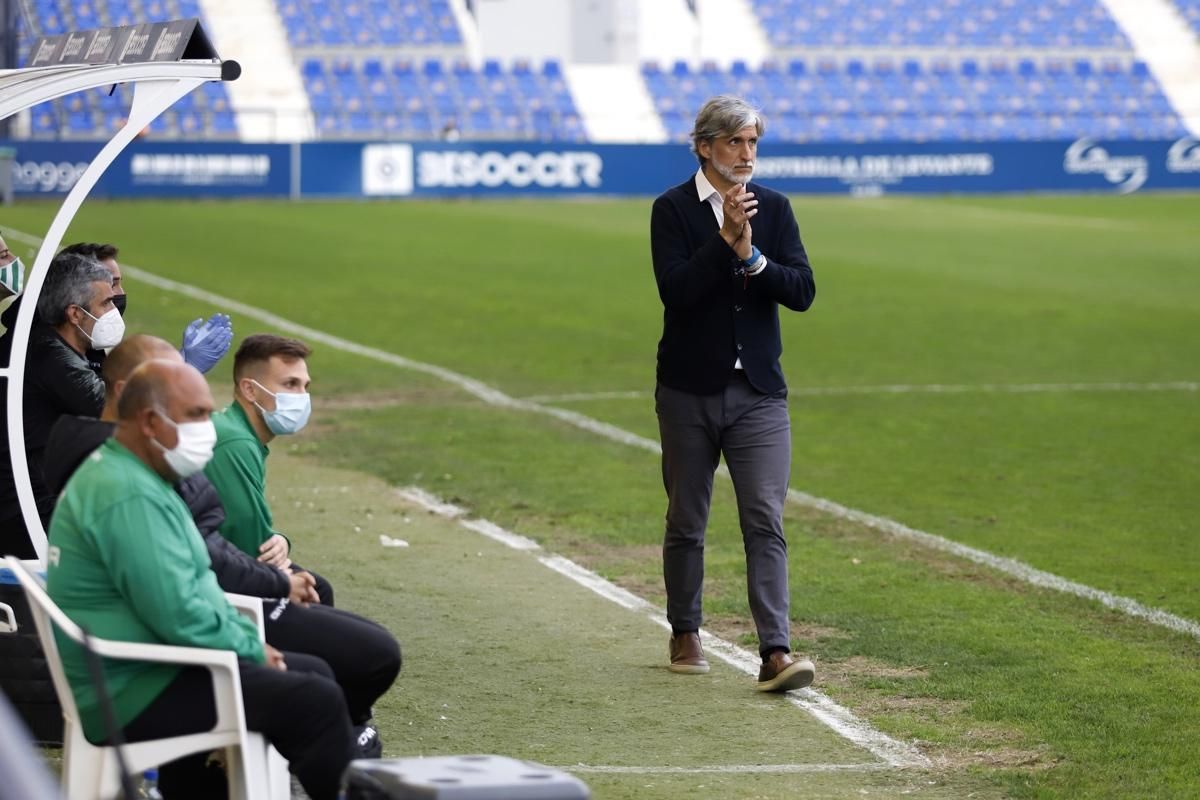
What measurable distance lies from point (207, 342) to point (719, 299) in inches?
73.5

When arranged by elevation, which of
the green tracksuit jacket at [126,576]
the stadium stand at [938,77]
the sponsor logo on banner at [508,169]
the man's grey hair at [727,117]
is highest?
the stadium stand at [938,77]

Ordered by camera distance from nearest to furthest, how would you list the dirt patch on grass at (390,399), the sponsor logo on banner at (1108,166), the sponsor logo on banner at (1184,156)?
the dirt patch on grass at (390,399) < the sponsor logo on banner at (1108,166) < the sponsor logo on banner at (1184,156)

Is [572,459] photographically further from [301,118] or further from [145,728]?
[301,118]

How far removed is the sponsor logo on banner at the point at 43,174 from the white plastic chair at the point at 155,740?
32254mm

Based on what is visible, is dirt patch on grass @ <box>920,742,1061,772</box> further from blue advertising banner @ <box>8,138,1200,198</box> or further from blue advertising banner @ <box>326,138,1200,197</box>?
blue advertising banner @ <box>326,138,1200,197</box>

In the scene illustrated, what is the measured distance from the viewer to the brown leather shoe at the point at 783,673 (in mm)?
6789

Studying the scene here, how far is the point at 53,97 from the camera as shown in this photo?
19.9 feet

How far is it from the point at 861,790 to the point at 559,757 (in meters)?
0.98

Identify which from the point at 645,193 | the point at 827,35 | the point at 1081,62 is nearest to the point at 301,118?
the point at 645,193

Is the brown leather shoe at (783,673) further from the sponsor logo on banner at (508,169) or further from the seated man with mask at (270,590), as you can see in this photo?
the sponsor logo on banner at (508,169)

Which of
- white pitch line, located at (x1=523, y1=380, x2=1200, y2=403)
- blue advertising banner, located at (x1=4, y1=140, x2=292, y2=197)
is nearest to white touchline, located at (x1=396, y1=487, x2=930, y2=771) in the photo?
white pitch line, located at (x1=523, y1=380, x2=1200, y2=403)

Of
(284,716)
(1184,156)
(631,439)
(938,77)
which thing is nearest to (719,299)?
(284,716)

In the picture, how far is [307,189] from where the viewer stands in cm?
3872

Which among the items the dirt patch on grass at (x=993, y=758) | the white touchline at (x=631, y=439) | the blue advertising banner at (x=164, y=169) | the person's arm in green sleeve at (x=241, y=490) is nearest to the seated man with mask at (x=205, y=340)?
the person's arm in green sleeve at (x=241, y=490)
